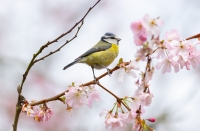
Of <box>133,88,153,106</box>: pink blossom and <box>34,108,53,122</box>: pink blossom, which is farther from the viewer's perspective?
<box>34,108,53,122</box>: pink blossom

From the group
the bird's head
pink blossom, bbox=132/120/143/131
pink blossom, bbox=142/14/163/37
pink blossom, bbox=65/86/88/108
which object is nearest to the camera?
pink blossom, bbox=142/14/163/37

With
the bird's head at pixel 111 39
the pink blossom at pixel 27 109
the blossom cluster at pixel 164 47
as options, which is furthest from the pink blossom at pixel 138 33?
the bird's head at pixel 111 39

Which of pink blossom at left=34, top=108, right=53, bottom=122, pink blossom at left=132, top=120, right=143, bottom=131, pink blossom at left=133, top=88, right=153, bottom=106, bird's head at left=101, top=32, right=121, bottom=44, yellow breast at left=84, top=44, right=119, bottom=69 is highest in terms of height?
bird's head at left=101, top=32, right=121, bottom=44

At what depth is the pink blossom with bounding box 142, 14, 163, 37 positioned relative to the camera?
52.8 inches

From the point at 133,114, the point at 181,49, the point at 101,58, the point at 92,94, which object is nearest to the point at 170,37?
the point at 181,49

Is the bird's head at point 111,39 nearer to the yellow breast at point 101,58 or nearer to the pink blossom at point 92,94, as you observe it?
the yellow breast at point 101,58

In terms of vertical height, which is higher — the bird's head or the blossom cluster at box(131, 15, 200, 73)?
the bird's head

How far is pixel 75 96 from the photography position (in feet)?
5.74

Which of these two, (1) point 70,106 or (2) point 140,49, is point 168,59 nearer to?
(2) point 140,49

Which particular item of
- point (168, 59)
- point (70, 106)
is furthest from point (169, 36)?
point (70, 106)

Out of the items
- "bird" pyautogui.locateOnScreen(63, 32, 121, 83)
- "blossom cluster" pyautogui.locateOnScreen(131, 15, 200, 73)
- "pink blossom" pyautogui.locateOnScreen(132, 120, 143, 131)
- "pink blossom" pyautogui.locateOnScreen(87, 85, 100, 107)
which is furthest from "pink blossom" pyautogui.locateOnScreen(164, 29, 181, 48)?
"bird" pyautogui.locateOnScreen(63, 32, 121, 83)

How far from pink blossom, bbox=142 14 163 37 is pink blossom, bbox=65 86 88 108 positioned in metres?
0.54

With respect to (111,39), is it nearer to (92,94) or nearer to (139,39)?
(92,94)

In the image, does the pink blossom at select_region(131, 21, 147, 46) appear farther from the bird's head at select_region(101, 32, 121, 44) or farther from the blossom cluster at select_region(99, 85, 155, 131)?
the bird's head at select_region(101, 32, 121, 44)
